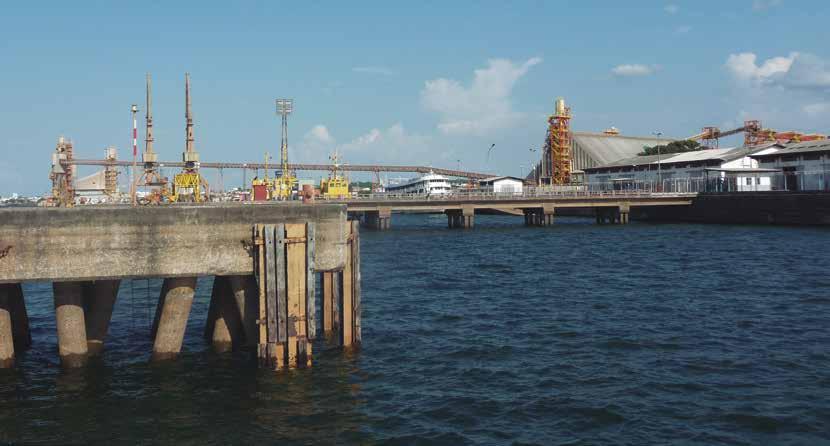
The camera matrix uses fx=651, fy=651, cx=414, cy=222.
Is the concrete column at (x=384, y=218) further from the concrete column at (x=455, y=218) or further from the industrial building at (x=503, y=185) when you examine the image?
the industrial building at (x=503, y=185)

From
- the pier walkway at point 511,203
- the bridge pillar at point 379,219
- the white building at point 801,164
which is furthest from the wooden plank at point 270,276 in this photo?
the white building at point 801,164

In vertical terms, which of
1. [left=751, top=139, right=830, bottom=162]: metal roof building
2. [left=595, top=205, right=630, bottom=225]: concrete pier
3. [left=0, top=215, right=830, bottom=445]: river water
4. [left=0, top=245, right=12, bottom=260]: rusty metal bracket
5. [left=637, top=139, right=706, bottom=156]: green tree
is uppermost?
[left=637, top=139, right=706, bottom=156]: green tree

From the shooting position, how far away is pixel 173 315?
2072 cm

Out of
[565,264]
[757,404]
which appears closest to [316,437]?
[757,404]

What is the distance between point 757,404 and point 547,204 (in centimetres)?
7678

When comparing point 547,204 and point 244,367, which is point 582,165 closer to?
point 547,204

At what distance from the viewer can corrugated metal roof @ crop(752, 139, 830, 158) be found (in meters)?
86.9

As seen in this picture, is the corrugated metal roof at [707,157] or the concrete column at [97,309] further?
the corrugated metal roof at [707,157]

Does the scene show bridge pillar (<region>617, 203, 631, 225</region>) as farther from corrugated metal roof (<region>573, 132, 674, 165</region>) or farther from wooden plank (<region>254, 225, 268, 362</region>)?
wooden plank (<region>254, 225, 268, 362</region>)

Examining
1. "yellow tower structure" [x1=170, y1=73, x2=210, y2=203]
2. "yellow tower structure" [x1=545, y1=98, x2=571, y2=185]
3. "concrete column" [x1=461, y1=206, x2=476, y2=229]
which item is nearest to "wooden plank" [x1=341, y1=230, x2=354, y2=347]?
"yellow tower structure" [x1=170, y1=73, x2=210, y2=203]

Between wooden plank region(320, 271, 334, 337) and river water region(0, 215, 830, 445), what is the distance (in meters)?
1.81

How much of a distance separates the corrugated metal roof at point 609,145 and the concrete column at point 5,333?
154m

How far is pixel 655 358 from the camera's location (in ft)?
72.4

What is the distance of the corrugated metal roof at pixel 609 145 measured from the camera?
165500 mm
